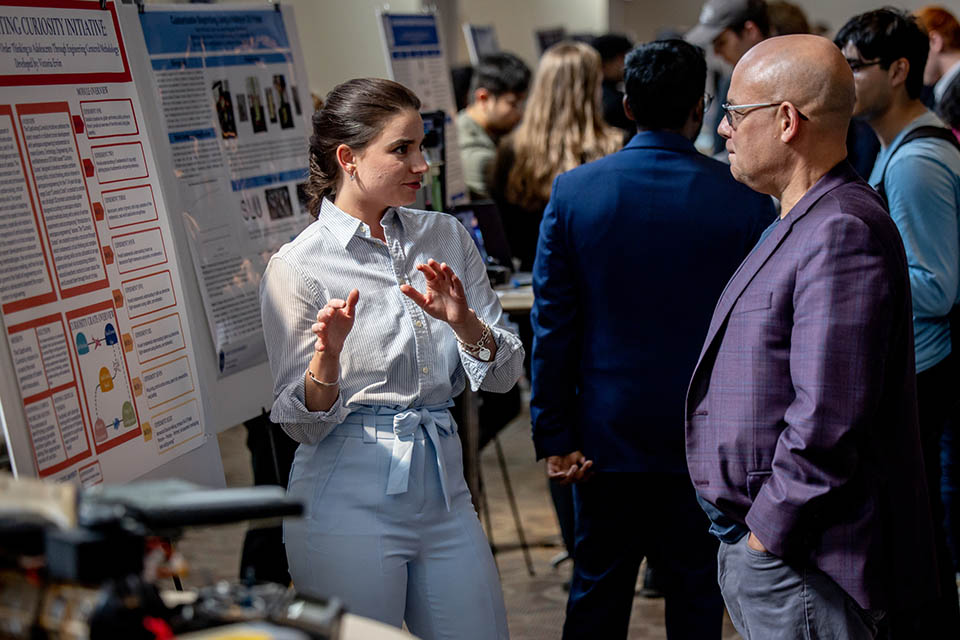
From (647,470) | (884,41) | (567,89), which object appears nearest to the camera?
(647,470)

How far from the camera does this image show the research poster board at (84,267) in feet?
5.90

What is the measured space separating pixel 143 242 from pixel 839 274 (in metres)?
1.40

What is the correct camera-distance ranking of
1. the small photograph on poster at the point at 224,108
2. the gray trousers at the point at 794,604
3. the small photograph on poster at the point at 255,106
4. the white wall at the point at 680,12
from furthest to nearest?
the white wall at the point at 680,12
the small photograph on poster at the point at 255,106
the small photograph on poster at the point at 224,108
the gray trousers at the point at 794,604

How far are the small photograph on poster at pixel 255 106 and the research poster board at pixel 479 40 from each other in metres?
3.69

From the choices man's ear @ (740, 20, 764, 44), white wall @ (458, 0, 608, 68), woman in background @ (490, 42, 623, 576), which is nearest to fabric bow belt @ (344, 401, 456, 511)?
woman in background @ (490, 42, 623, 576)

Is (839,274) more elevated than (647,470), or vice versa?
(839,274)

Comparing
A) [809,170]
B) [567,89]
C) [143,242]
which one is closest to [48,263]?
[143,242]

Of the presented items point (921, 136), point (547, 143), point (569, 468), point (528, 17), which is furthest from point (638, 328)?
point (528, 17)

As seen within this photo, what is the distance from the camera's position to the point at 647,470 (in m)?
2.47

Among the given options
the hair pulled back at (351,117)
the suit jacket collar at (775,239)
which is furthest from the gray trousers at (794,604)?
the hair pulled back at (351,117)

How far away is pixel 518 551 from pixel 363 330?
237 centimetres

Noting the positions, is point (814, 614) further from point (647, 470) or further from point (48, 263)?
point (48, 263)

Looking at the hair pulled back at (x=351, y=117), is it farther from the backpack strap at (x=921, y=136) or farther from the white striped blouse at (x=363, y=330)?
the backpack strap at (x=921, y=136)

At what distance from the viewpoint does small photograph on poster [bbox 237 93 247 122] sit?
2.76 meters
